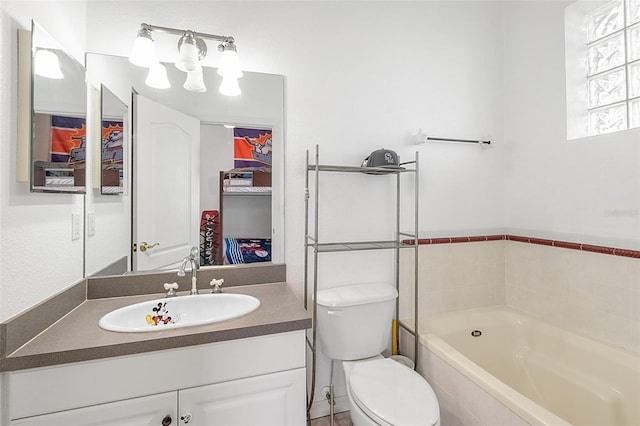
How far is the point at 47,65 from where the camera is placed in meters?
1.08

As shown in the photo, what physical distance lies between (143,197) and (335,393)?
5.04ft

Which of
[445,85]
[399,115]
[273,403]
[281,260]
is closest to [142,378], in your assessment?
[273,403]

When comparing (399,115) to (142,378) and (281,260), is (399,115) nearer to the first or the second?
(281,260)

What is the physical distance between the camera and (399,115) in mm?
1973

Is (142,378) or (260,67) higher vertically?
(260,67)

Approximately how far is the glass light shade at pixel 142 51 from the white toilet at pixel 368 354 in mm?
1391

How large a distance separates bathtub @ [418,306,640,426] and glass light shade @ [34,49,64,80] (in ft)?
6.69

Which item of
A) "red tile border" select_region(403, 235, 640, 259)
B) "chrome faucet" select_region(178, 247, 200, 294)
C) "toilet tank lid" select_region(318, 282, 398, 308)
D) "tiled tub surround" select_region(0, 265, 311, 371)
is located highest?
"red tile border" select_region(403, 235, 640, 259)

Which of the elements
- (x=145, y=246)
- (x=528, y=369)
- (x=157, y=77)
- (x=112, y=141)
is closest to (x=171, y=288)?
(x=145, y=246)

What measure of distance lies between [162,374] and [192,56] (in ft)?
4.33

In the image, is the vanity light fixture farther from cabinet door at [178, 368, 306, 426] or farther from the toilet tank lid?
cabinet door at [178, 368, 306, 426]

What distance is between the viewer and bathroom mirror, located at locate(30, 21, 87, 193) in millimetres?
1021

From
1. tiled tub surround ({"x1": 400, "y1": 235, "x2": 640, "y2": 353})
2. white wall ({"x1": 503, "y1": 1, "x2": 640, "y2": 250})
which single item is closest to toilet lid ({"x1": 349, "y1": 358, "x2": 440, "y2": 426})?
tiled tub surround ({"x1": 400, "y1": 235, "x2": 640, "y2": 353})

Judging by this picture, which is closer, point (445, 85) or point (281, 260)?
point (281, 260)
